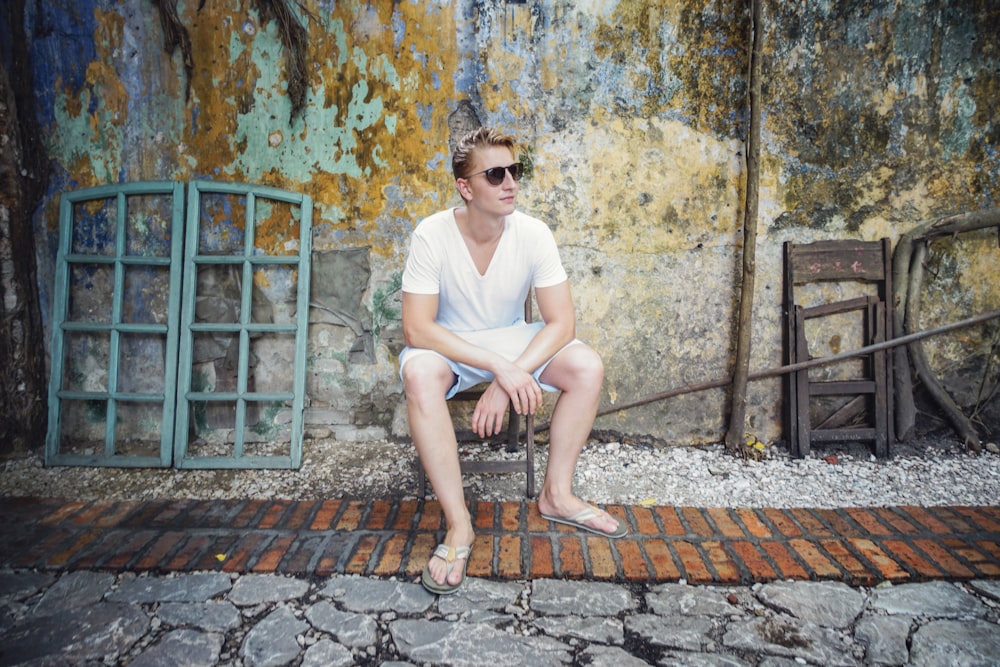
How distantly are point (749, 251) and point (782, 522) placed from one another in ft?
4.70

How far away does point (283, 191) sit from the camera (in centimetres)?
324

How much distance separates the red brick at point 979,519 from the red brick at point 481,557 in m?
2.14

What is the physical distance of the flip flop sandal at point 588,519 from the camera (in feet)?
8.05

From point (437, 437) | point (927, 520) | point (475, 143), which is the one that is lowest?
point (927, 520)

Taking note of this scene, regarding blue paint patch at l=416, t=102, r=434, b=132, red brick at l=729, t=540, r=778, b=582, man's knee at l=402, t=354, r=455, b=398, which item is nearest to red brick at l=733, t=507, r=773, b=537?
red brick at l=729, t=540, r=778, b=582

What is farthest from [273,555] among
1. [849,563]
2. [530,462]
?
[849,563]

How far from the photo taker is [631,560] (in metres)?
2.29

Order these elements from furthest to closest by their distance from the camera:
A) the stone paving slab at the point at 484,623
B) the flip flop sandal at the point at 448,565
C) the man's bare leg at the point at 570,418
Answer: the man's bare leg at the point at 570,418
the flip flop sandal at the point at 448,565
the stone paving slab at the point at 484,623

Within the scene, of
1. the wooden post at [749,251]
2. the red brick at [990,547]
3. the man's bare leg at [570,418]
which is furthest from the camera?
the wooden post at [749,251]

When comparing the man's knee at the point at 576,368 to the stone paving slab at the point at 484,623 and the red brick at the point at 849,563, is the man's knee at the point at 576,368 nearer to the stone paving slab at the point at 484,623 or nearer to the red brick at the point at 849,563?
the stone paving slab at the point at 484,623

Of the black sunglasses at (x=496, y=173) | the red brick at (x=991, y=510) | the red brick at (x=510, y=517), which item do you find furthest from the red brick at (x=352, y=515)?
the red brick at (x=991, y=510)

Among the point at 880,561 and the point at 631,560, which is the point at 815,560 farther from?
the point at 631,560

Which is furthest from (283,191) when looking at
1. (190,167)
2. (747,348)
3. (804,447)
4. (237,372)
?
(804,447)

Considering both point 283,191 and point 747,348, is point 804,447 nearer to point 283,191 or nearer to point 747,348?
point 747,348
